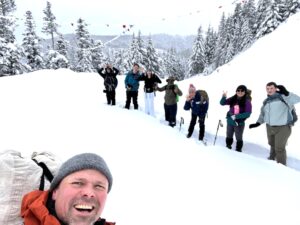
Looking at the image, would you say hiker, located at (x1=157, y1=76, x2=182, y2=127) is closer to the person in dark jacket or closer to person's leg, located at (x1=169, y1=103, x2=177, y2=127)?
person's leg, located at (x1=169, y1=103, x2=177, y2=127)

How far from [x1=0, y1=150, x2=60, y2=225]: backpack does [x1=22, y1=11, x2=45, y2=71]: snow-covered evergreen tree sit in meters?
38.7

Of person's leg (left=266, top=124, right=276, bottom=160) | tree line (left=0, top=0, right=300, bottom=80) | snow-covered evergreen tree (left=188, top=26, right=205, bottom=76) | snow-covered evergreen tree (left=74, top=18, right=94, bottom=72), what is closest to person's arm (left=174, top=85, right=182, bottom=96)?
person's leg (left=266, top=124, right=276, bottom=160)

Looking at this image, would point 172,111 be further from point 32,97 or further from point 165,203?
point 165,203

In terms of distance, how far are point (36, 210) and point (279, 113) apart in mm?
7355

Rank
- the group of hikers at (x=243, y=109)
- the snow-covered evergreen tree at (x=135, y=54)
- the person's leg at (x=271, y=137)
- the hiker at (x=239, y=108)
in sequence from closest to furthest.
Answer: the group of hikers at (x=243, y=109) < the person's leg at (x=271, y=137) < the hiker at (x=239, y=108) < the snow-covered evergreen tree at (x=135, y=54)

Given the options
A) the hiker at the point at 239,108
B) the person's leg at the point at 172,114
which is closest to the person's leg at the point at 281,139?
the hiker at the point at 239,108

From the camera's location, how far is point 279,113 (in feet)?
28.3

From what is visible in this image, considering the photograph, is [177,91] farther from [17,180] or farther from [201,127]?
[17,180]

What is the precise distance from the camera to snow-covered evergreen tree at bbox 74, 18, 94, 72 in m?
47.8

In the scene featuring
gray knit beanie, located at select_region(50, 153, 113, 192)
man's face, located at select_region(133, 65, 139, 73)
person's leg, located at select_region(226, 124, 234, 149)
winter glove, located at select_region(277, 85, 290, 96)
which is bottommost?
person's leg, located at select_region(226, 124, 234, 149)

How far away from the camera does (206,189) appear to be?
5918 mm

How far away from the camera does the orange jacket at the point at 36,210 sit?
8.20 feet

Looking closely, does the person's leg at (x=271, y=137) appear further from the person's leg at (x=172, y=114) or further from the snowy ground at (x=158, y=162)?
the person's leg at (x=172, y=114)

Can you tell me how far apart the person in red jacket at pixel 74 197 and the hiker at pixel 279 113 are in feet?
22.0
